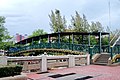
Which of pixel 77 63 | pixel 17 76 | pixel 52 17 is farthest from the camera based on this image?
pixel 52 17

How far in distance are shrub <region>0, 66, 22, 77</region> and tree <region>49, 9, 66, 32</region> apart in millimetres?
47514

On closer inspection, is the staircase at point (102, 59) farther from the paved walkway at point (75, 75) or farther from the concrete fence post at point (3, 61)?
the concrete fence post at point (3, 61)

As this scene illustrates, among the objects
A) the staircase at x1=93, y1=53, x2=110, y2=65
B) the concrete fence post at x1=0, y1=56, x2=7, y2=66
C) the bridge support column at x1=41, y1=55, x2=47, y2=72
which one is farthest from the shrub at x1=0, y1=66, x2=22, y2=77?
the staircase at x1=93, y1=53, x2=110, y2=65

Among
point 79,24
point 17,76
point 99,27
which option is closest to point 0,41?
point 79,24

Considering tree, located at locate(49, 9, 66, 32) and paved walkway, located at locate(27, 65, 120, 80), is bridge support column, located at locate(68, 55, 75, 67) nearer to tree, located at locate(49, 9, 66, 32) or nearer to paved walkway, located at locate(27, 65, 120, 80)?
paved walkway, located at locate(27, 65, 120, 80)

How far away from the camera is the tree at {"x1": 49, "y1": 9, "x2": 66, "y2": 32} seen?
58625 millimetres

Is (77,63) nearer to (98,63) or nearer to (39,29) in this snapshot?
(98,63)

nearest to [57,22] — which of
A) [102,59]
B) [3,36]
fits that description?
[3,36]

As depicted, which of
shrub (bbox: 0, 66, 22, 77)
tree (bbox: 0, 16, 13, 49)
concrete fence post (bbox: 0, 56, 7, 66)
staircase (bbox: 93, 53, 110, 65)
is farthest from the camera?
tree (bbox: 0, 16, 13, 49)

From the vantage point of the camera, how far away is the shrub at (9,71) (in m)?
9.94

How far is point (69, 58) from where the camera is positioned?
18.3 m

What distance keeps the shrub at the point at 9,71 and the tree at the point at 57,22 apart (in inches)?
1871

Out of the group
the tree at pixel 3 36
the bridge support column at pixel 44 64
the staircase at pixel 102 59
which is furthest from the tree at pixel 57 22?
the bridge support column at pixel 44 64

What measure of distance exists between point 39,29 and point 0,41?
2306cm
